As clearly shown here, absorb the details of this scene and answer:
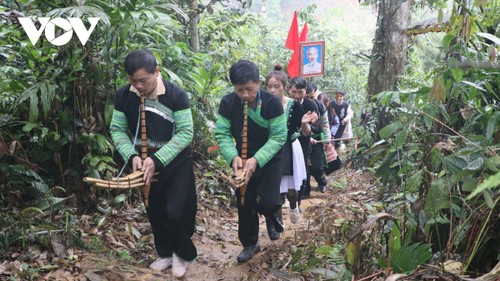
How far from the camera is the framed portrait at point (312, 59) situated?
9289 mm

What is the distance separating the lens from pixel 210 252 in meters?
5.29

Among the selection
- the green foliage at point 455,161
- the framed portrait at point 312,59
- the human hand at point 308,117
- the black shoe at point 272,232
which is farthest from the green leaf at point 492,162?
the framed portrait at point 312,59

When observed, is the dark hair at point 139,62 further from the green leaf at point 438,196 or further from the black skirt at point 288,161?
the black skirt at point 288,161

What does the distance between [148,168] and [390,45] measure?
6897 mm

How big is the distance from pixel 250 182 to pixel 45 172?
1.95 meters

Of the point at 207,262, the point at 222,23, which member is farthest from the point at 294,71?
the point at 207,262

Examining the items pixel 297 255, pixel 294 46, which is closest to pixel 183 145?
pixel 297 255

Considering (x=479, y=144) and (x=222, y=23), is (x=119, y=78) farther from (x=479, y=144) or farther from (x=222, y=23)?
(x=222, y=23)

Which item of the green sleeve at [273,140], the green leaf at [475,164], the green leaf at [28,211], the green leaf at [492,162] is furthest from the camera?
the green sleeve at [273,140]

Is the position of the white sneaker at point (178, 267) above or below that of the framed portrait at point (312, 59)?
below

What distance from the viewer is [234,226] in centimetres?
645

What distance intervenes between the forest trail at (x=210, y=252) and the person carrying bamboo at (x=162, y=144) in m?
0.36

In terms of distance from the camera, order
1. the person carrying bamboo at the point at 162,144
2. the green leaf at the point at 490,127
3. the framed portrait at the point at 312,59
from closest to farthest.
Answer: the green leaf at the point at 490,127 → the person carrying bamboo at the point at 162,144 → the framed portrait at the point at 312,59

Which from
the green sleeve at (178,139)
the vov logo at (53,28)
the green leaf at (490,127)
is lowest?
the green sleeve at (178,139)
